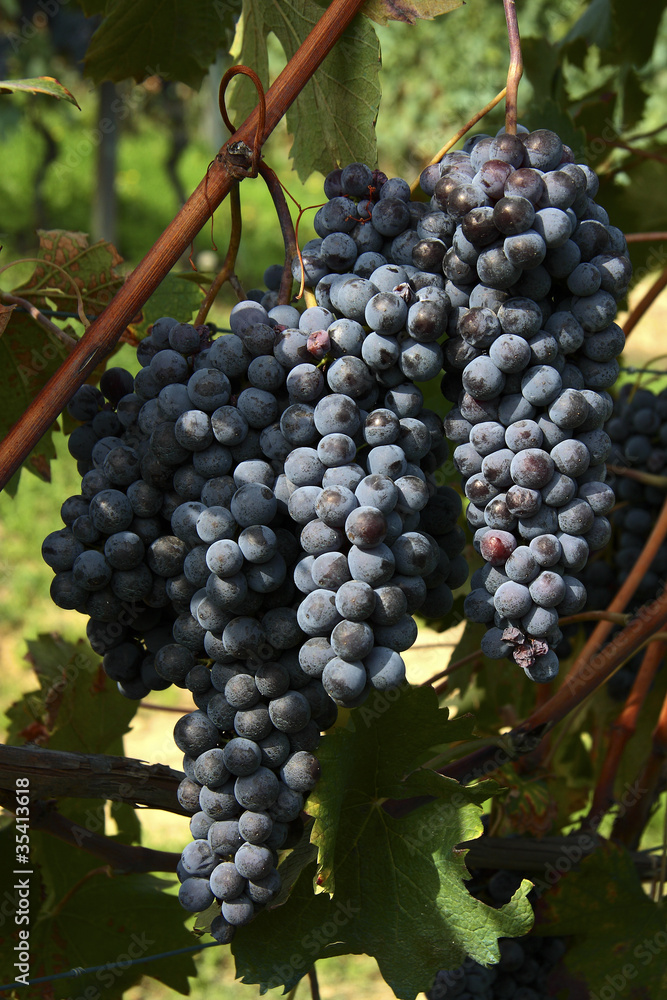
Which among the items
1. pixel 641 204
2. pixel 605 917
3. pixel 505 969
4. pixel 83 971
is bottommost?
pixel 83 971

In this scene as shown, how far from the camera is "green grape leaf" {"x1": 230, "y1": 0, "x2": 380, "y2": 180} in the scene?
771mm

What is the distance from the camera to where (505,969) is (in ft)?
3.29

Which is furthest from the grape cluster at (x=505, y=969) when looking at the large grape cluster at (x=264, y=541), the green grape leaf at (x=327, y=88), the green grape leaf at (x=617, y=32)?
the green grape leaf at (x=617, y=32)

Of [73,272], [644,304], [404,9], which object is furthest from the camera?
[644,304]

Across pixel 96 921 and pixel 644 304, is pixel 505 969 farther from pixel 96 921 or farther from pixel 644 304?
pixel 644 304

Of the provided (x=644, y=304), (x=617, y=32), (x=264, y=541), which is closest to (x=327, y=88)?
(x=264, y=541)

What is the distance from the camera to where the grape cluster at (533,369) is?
62 cm

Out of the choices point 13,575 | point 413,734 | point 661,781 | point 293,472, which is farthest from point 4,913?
point 13,575

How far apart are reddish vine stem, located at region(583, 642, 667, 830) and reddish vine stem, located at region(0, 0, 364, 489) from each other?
2.58 feet

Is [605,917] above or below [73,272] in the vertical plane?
below

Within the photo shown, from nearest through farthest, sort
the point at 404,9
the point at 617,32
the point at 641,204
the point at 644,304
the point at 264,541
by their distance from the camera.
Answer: the point at 264,541
the point at 404,9
the point at 644,304
the point at 617,32
the point at 641,204

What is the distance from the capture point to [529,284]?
25.2 inches

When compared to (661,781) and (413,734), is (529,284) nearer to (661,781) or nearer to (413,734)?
(413,734)

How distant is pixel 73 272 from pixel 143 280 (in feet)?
0.99
